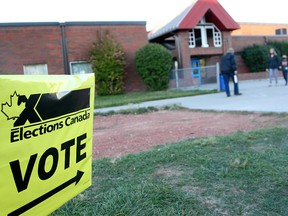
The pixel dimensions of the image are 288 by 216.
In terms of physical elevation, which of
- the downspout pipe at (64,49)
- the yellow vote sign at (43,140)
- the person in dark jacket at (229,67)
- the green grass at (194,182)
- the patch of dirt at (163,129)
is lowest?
the green grass at (194,182)

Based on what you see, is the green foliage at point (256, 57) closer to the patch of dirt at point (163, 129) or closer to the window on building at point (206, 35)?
the window on building at point (206, 35)

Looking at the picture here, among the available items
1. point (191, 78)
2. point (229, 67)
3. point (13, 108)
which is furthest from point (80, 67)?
point (13, 108)

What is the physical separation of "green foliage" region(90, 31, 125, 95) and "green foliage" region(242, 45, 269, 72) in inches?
568

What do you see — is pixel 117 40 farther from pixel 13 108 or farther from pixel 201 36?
pixel 13 108

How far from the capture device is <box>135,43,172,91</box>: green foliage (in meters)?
19.3

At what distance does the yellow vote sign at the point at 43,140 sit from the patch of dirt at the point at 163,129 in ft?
8.98

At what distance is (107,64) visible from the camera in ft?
63.6

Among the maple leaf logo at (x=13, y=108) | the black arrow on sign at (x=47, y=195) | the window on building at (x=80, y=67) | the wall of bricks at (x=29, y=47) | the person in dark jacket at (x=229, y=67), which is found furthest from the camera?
the window on building at (x=80, y=67)

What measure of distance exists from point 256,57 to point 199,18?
7.55 m

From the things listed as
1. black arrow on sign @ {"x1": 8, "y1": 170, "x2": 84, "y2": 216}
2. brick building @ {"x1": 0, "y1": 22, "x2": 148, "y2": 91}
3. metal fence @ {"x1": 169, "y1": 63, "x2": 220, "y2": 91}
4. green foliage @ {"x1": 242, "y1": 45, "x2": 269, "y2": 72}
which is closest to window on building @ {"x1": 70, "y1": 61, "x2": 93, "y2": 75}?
brick building @ {"x1": 0, "y1": 22, "x2": 148, "y2": 91}

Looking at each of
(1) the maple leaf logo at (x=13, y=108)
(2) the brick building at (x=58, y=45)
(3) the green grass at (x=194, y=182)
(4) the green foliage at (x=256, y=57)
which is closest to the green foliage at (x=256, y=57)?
(4) the green foliage at (x=256, y=57)

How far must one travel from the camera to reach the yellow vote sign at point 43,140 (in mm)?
1388

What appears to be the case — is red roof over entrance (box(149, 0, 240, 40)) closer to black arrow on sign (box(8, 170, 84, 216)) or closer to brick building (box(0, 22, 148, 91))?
brick building (box(0, 22, 148, 91))

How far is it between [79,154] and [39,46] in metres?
18.4
